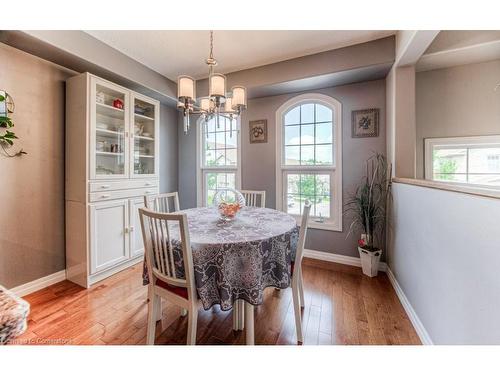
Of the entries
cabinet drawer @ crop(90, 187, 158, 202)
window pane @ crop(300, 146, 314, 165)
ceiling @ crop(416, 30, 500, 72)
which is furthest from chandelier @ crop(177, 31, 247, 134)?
ceiling @ crop(416, 30, 500, 72)

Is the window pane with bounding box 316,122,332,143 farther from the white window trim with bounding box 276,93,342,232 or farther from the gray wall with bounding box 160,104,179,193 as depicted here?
the gray wall with bounding box 160,104,179,193

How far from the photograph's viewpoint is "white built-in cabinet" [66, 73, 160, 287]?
2.15 metres

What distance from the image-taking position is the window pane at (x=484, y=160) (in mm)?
2328

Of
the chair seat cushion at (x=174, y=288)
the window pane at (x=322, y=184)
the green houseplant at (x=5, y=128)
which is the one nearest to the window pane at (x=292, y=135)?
the window pane at (x=322, y=184)

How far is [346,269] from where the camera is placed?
2572mm

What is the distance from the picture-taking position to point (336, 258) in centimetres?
A: 276

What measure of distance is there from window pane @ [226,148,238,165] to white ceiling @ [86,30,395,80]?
1.18m

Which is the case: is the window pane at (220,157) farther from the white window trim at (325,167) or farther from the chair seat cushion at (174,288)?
the chair seat cushion at (174,288)

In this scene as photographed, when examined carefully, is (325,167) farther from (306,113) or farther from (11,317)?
(11,317)

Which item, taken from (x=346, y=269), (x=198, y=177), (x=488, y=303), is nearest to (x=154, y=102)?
(x=198, y=177)

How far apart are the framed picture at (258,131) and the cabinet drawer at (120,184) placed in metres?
1.54
